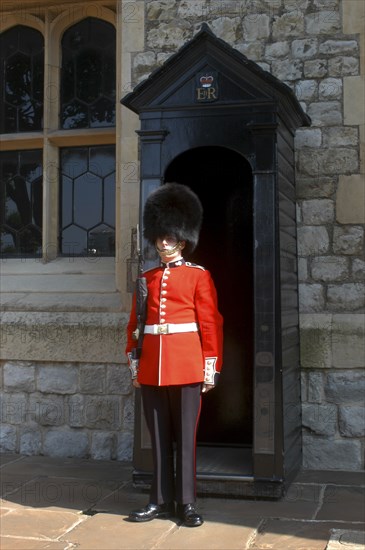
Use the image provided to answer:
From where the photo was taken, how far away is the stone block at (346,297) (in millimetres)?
4590

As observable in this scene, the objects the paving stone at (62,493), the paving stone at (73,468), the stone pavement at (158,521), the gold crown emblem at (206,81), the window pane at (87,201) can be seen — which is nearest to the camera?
the stone pavement at (158,521)

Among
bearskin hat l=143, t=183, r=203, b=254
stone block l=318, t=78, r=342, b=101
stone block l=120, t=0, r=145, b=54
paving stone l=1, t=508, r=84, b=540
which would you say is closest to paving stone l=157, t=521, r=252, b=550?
paving stone l=1, t=508, r=84, b=540

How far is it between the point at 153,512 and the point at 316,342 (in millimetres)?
1522

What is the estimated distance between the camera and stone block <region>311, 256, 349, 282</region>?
15.1ft

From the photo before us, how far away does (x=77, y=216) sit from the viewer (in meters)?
5.45

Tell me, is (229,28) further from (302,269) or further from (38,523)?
(38,523)

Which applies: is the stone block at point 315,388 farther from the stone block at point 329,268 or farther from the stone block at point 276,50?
the stone block at point 276,50

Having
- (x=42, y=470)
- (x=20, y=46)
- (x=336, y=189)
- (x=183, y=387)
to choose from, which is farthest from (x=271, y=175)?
(x=20, y=46)

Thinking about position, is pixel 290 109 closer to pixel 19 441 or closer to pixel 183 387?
pixel 183 387

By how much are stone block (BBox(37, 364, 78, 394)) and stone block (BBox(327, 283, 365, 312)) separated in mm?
1666

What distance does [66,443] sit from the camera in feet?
16.5

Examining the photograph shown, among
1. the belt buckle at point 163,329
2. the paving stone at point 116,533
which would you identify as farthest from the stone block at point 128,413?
the belt buckle at point 163,329

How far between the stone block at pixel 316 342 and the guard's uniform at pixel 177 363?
3.60ft

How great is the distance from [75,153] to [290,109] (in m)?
1.83
